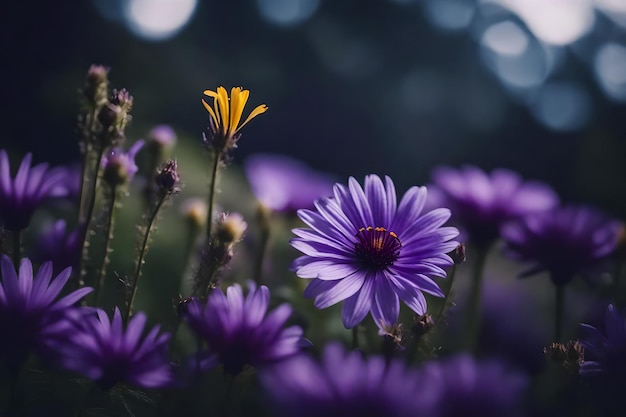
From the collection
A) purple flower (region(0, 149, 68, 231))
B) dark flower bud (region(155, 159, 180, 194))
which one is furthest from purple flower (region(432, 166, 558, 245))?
purple flower (region(0, 149, 68, 231))

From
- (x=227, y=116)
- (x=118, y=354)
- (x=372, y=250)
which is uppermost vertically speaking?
(x=227, y=116)

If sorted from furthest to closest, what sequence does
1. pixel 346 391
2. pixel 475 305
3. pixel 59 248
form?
1. pixel 475 305
2. pixel 59 248
3. pixel 346 391

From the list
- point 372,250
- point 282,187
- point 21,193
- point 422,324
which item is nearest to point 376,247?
point 372,250

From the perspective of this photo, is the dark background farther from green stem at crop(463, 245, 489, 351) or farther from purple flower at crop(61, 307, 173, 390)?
purple flower at crop(61, 307, 173, 390)

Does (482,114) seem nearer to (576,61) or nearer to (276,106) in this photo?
(576,61)

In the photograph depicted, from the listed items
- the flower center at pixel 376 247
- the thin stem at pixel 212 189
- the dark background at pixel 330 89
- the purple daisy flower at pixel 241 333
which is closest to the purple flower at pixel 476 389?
the purple daisy flower at pixel 241 333

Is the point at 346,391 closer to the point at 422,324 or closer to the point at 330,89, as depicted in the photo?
the point at 422,324

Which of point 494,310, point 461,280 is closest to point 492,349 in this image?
point 494,310
